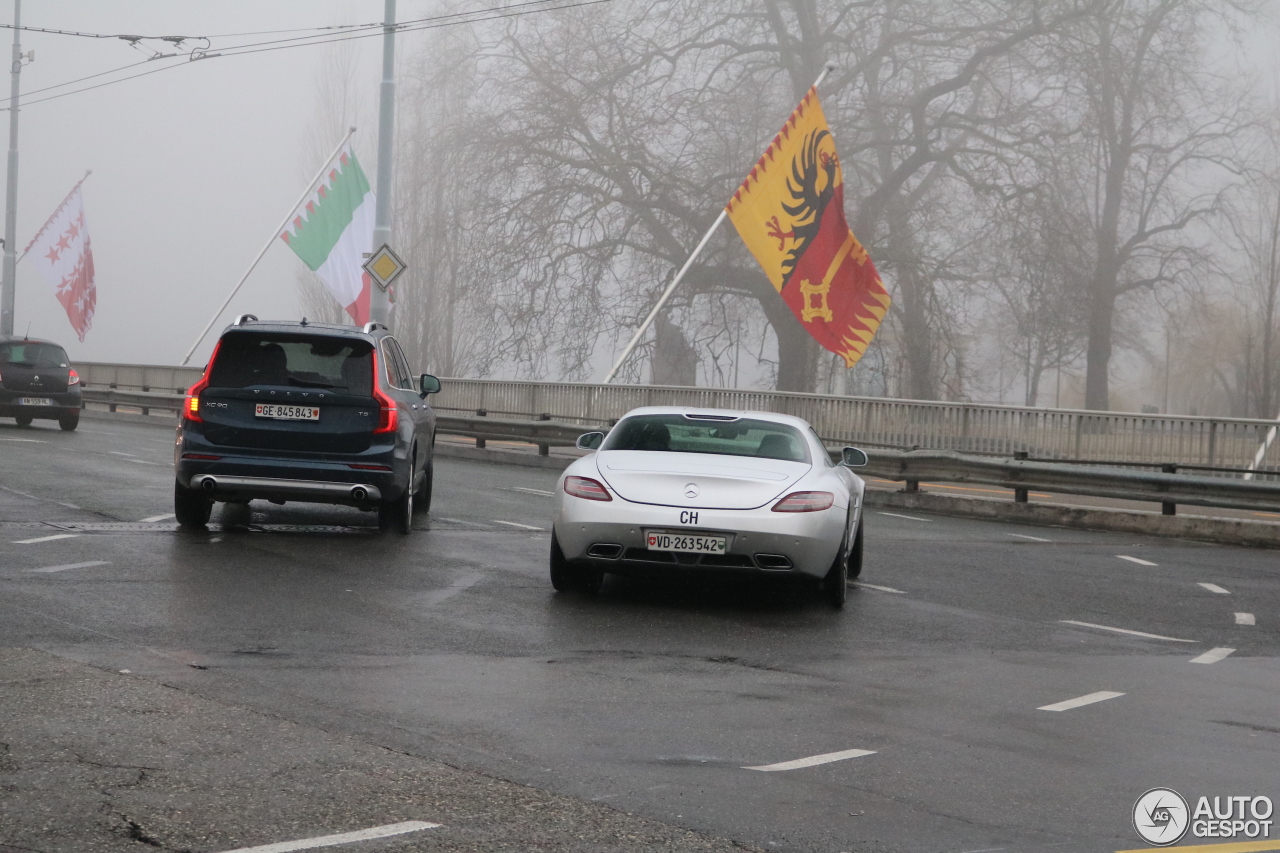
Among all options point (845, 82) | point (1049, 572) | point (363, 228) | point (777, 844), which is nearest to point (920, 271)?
point (845, 82)

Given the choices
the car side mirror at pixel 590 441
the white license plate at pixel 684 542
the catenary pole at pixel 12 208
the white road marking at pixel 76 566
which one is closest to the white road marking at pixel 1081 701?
the white license plate at pixel 684 542

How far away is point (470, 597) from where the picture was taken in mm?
9664

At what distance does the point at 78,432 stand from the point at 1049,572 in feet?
66.0

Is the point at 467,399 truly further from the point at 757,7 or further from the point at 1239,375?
the point at 1239,375

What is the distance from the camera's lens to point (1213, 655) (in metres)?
8.81

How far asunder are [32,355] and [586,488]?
21.3 meters

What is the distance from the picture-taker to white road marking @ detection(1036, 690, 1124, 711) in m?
6.94

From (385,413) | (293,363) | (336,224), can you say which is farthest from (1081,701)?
(336,224)

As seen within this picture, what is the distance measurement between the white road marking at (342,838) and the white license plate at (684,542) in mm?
4692

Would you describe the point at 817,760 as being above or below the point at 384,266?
below

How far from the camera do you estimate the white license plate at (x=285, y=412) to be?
1212 centimetres

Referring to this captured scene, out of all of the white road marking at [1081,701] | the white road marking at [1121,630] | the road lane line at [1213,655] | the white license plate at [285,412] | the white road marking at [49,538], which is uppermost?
the white license plate at [285,412]

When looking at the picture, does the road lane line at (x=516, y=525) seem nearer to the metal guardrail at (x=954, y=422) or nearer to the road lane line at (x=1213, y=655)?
the road lane line at (x=1213, y=655)

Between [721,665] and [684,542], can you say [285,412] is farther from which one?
[721,665]
